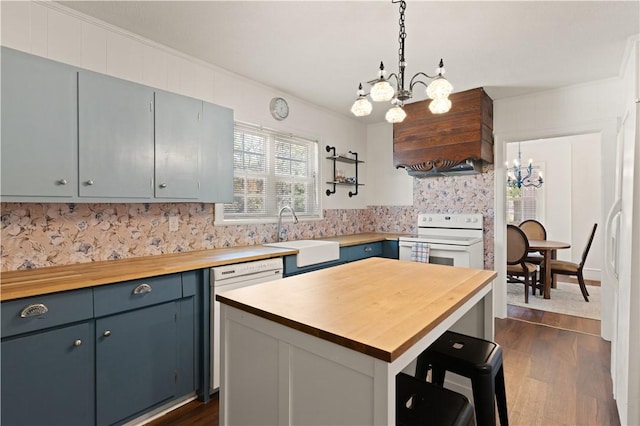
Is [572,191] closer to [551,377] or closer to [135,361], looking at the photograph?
[551,377]

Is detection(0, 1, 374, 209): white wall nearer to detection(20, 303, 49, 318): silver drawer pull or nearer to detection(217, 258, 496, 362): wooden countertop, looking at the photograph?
detection(20, 303, 49, 318): silver drawer pull

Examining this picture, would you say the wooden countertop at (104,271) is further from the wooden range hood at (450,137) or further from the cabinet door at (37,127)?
the wooden range hood at (450,137)

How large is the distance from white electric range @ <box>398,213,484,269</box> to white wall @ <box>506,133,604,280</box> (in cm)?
251

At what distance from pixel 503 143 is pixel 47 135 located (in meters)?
3.95

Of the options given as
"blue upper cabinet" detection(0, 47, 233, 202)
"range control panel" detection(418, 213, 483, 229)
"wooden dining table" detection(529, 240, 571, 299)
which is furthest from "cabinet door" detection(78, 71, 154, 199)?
"wooden dining table" detection(529, 240, 571, 299)

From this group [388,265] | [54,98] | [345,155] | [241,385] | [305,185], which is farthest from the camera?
[345,155]

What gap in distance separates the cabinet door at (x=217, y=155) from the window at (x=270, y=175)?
34cm

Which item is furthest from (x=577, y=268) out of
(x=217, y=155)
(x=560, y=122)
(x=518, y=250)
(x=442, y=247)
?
(x=217, y=155)

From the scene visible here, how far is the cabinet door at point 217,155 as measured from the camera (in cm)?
245

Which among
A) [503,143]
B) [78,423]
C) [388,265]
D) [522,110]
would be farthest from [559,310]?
[78,423]

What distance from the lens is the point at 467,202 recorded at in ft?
12.6

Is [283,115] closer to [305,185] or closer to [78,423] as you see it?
[305,185]

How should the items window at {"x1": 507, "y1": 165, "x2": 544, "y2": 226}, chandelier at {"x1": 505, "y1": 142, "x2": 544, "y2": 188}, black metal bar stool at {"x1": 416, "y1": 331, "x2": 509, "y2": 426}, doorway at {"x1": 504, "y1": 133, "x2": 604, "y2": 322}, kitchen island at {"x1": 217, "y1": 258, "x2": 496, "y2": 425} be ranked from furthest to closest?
window at {"x1": 507, "y1": 165, "x2": 544, "y2": 226}, chandelier at {"x1": 505, "y1": 142, "x2": 544, "y2": 188}, doorway at {"x1": 504, "y1": 133, "x2": 604, "y2": 322}, black metal bar stool at {"x1": 416, "y1": 331, "x2": 509, "y2": 426}, kitchen island at {"x1": 217, "y1": 258, "x2": 496, "y2": 425}

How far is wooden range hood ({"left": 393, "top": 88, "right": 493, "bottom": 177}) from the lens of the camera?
331cm
